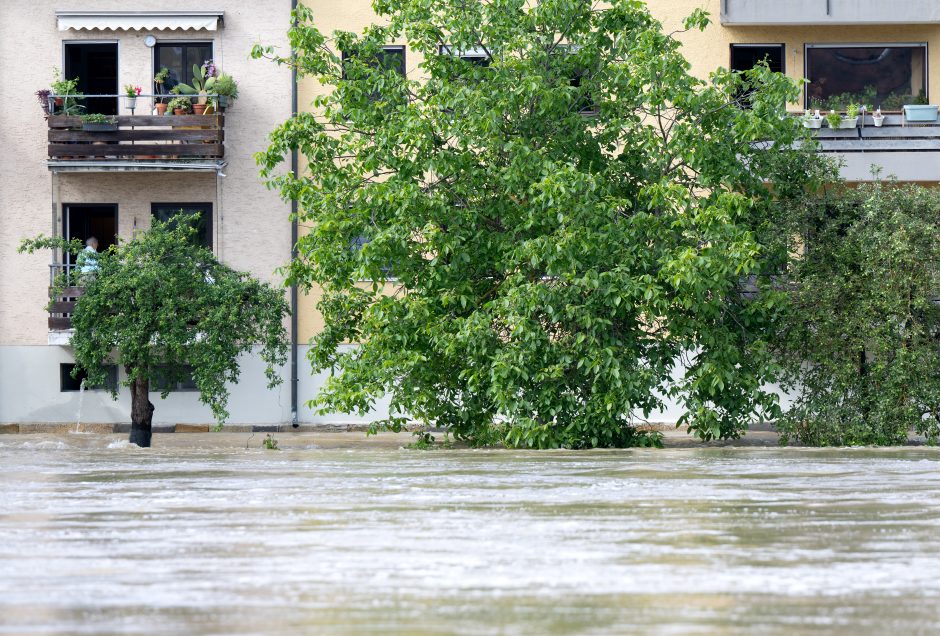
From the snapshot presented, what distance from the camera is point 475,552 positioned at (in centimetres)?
801

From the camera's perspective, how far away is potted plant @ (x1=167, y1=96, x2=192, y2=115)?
26516mm

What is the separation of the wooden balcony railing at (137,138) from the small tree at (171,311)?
3691 mm

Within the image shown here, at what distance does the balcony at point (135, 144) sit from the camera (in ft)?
85.5

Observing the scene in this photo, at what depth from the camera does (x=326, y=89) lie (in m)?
27.5

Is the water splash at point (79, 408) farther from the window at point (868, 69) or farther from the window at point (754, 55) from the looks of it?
the window at point (868, 69)

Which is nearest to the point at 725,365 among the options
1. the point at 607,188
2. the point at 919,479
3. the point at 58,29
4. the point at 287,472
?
the point at 607,188

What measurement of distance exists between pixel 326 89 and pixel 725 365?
11889 millimetres

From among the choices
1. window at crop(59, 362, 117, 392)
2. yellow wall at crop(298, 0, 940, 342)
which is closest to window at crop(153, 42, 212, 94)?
yellow wall at crop(298, 0, 940, 342)

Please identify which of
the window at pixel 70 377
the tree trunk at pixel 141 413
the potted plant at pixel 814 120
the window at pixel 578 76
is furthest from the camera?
the window at pixel 70 377

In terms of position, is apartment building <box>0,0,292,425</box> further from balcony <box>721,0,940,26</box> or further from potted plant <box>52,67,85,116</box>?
balcony <box>721,0,940,26</box>

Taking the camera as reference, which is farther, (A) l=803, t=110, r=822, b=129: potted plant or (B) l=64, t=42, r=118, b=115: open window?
(B) l=64, t=42, r=118, b=115: open window

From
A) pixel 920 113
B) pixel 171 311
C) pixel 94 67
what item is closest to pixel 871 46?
pixel 920 113

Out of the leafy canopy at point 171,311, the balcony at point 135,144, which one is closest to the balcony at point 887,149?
the leafy canopy at point 171,311

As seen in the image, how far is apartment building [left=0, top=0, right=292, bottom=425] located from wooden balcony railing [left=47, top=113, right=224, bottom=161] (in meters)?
0.85
